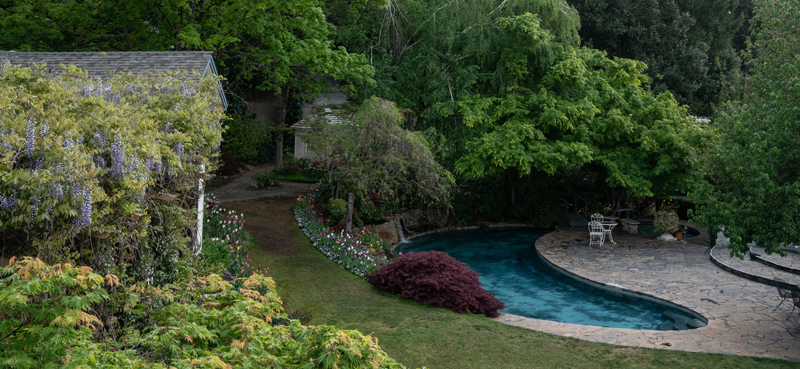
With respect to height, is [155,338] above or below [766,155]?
below

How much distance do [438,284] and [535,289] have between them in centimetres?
474

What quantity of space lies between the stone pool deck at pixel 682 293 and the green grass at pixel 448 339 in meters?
0.67

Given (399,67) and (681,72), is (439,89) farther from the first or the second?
(681,72)

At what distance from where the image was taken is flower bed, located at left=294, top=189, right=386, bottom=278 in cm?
1550

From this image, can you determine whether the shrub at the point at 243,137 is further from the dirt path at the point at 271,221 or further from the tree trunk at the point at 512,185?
the tree trunk at the point at 512,185

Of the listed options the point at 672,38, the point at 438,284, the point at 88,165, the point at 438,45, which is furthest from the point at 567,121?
the point at 672,38

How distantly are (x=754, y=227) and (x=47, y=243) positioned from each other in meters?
10.8

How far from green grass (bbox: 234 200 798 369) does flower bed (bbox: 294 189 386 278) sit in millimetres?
1023

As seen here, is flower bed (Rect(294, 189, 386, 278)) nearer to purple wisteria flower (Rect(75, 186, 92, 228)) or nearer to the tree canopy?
the tree canopy

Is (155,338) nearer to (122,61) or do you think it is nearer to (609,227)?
(122,61)

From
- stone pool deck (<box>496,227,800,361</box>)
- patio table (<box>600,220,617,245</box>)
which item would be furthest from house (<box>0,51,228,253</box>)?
patio table (<box>600,220,617,245</box>)

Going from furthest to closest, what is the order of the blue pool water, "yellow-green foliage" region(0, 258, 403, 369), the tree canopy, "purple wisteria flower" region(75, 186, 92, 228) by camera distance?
1. the tree canopy
2. the blue pool water
3. "purple wisteria flower" region(75, 186, 92, 228)
4. "yellow-green foliage" region(0, 258, 403, 369)

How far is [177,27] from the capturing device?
62.3 ft

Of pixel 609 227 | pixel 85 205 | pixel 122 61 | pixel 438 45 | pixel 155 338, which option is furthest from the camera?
pixel 438 45
